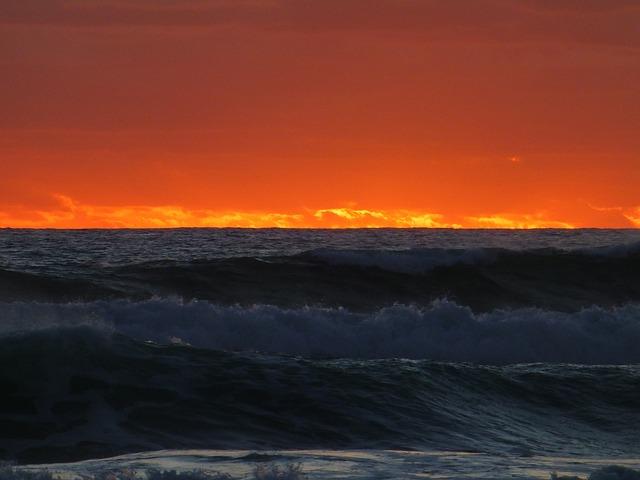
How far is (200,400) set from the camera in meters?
13.1

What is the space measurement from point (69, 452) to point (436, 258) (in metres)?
23.2

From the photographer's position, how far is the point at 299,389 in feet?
44.7

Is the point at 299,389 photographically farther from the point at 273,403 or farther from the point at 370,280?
the point at 370,280

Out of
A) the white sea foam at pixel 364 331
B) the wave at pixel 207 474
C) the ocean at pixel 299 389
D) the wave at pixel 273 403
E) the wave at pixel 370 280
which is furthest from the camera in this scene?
the wave at pixel 370 280

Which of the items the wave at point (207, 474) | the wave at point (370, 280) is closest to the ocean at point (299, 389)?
the wave at point (207, 474)

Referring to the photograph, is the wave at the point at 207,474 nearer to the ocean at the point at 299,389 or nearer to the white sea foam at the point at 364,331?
the ocean at the point at 299,389

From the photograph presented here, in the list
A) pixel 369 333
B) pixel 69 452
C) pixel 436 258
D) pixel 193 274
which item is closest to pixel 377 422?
pixel 69 452

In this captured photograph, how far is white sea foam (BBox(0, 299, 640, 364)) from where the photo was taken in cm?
1923

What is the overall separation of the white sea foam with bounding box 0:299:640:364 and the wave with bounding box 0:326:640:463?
10.6 feet

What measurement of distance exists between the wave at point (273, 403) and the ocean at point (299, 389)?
1.4 inches

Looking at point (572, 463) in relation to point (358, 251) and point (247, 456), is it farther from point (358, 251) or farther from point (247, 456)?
point (358, 251)

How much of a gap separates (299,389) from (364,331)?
20.8 feet

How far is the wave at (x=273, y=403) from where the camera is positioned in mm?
11680

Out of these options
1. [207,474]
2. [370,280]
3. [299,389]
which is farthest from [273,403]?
[370,280]
